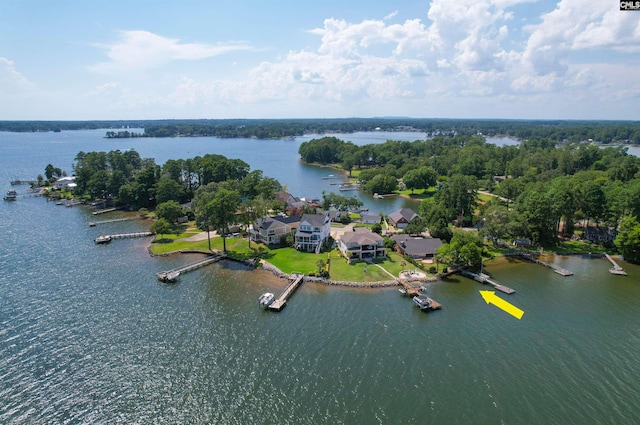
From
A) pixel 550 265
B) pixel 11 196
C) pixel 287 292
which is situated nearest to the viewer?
pixel 287 292

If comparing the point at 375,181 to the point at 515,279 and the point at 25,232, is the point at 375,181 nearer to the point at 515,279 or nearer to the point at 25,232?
the point at 515,279

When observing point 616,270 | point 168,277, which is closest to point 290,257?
point 168,277

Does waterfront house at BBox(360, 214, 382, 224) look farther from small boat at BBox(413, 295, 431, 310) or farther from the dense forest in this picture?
small boat at BBox(413, 295, 431, 310)

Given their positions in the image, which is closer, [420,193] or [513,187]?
[513,187]

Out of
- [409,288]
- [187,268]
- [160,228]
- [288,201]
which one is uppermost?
[160,228]

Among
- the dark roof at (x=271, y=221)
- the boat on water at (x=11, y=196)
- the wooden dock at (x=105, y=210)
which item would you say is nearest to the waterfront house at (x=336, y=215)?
the dark roof at (x=271, y=221)

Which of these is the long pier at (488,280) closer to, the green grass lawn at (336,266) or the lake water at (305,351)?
the lake water at (305,351)

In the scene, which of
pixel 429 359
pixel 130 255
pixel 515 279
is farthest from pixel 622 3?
pixel 130 255

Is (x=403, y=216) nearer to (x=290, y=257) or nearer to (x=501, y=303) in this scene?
(x=290, y=257)
